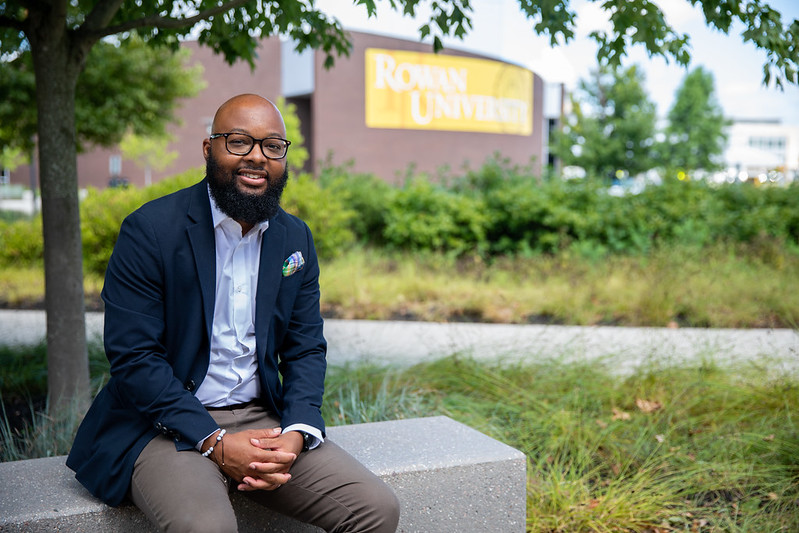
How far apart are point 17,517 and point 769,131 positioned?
122 metres

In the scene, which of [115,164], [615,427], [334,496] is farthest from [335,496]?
[115,164]

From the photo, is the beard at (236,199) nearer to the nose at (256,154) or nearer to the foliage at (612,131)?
the nose at (256,154)

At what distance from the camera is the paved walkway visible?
5.13m

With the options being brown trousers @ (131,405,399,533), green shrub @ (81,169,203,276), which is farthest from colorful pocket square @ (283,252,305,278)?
green shrub @ (81,169,203,276)

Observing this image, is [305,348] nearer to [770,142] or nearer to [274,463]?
[274,463]

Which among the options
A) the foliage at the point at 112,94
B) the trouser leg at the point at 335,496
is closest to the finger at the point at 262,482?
the trouser leg at the point at 335,496

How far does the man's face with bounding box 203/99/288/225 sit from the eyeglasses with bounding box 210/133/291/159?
0.04 feet

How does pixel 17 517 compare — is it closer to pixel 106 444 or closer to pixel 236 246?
pixel 106 444

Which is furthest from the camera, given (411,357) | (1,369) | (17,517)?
(411,357)

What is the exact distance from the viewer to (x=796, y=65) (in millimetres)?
3562

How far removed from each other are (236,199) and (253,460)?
881 mm

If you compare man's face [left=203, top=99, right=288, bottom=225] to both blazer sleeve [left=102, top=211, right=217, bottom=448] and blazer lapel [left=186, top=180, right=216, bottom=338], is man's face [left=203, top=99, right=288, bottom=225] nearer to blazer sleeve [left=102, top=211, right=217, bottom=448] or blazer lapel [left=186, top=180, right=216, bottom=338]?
blazer lapel [left=186, top=180, right=216, bottom=338]

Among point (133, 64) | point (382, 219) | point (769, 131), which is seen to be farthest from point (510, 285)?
point (769, 131)

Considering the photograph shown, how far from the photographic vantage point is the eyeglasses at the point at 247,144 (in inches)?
98.0
